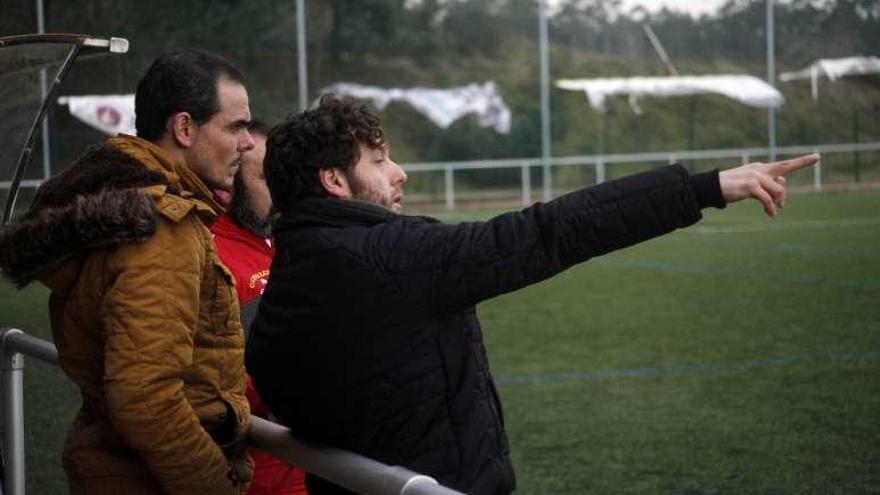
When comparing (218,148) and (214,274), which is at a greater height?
(218,148)

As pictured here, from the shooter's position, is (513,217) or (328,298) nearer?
(513,217)

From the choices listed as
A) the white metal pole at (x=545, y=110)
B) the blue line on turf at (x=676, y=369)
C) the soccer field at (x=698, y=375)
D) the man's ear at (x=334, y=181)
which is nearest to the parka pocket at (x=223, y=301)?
the man's ear at (x=334, y=181)

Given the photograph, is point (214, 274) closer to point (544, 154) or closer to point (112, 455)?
point (112, 455)

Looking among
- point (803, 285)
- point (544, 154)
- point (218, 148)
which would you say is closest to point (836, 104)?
point (544, 154)

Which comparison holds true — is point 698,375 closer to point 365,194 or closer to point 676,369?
point 676,369

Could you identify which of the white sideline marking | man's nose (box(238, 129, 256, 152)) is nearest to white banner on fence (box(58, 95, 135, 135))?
the white sideline marking

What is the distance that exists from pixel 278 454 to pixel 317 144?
54 cm

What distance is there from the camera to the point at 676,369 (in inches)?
344

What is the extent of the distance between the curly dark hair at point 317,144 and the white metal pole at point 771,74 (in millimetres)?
26889

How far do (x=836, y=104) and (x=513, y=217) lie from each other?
30.4 metres

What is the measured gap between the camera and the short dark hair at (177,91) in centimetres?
262

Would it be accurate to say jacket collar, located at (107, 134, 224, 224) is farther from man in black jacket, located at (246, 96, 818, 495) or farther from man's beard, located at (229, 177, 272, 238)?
man's beard, located at (229, 177, 272, 238)

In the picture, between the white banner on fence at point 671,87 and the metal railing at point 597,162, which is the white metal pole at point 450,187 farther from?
the white banner on fence at point 671,87

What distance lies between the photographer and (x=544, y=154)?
90.0 ft
